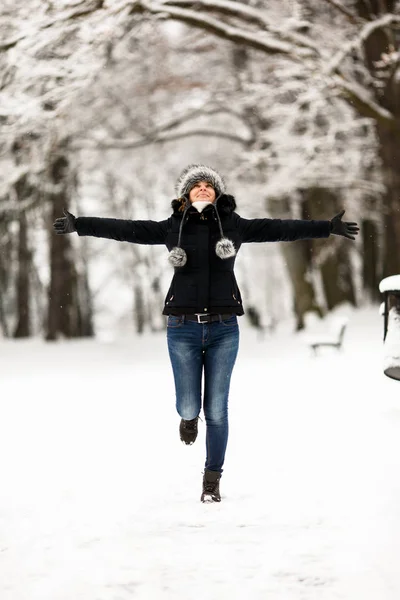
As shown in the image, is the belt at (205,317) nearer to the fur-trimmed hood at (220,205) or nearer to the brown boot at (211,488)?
the fur-trimmed hood at (220,205)

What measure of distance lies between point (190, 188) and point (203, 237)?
1.11 feet

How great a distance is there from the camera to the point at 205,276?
15.9 ft

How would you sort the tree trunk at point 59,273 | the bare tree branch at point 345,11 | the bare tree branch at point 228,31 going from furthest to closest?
the tree trunk at point 59,273
the bare tree branch at point 345,11
the bare tree branch at point 228,31

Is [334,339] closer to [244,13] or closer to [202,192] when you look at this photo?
[244,13]

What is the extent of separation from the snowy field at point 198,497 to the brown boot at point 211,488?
68mm

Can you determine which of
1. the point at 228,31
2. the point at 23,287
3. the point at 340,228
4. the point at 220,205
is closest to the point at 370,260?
the point at 23,287

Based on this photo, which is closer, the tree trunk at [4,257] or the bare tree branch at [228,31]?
the bare tree branch at [228,31]

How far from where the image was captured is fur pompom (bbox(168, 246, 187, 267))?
477 cm

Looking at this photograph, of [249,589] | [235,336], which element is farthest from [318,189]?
[249,589]

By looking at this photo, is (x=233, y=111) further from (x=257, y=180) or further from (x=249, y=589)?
(x=249, y=589)

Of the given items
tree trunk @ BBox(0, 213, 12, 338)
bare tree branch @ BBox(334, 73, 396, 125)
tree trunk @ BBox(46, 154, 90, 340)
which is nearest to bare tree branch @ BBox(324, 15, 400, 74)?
bare tree branch @ BBox(334, 73, 396, 125)

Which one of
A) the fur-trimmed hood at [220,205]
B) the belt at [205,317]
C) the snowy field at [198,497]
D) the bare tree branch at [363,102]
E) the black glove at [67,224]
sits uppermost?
the bare tree branch at [363,102]

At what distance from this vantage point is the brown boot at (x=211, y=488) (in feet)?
16.2

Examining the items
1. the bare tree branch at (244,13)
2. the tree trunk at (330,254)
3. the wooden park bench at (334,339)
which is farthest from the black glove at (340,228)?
the tree trunk at (330,254)
